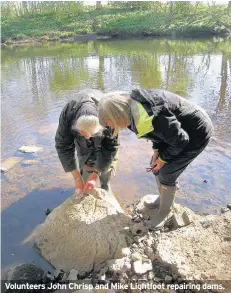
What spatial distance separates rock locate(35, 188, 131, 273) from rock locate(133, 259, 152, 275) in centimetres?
25

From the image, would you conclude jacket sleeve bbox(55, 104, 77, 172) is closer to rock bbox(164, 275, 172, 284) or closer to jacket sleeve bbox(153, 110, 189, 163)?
jacket sleeve bbox(153, 110, 189, 163)

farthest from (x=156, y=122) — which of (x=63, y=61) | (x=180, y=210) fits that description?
(x=63, y=61)

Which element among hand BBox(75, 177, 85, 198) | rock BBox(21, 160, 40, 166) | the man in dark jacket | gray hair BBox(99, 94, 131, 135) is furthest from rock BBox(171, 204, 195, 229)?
rock BBox(21, 160, 40, 166)

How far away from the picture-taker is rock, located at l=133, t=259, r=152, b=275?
2.97 metres

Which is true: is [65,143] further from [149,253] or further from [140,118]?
[149,253]

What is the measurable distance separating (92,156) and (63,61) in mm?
12042

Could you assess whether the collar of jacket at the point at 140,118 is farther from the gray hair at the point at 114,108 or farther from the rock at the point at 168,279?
the rock at the point at 168,279

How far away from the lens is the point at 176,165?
312 centimetres

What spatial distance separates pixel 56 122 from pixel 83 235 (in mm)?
4166

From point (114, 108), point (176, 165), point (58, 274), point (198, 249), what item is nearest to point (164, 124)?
point (114, 108)

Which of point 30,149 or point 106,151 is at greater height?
point 106,151

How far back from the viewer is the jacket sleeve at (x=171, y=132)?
2625 millimetres

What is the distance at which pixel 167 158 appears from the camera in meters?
3.12

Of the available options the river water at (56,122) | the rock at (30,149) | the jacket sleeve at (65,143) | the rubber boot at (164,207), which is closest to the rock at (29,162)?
the river water at (56,122)
